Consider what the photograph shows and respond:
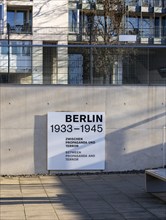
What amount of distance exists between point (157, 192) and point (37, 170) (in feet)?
17.0

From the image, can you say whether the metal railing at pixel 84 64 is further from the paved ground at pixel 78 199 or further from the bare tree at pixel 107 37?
the paved ground at pixel 78 199

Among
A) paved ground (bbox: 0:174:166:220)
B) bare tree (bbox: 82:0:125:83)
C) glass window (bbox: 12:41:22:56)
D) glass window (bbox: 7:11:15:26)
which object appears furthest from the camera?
glass window (bbox: 7:11:15:26)

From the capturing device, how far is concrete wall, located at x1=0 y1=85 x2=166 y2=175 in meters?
15.6

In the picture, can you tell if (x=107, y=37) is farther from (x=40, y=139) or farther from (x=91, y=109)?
(x=40, y=139)

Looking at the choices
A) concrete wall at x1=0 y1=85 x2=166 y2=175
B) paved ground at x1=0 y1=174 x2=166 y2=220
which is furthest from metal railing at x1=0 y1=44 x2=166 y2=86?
paved ground at x1=0 y1=174 x2=166 y2=220

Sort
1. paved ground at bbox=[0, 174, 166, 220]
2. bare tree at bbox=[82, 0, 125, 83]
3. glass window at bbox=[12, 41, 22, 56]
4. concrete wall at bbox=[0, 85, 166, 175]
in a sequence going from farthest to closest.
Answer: bare tree at bbox=[82, 0, 125, 83], glass window at bbox=[12, 41, 22, 56], concrete wall at bbox=[0, 85, 166, 175], paved ground at bbox=[0, 174, 166, 220]

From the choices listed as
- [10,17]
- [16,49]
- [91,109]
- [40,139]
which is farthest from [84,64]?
[10,17]

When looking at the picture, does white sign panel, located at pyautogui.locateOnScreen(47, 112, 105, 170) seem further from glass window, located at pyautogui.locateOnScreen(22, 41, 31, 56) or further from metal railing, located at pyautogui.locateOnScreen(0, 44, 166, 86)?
glass window, located at pyautogui.locateOnScreen(22, 41, 31, 56)

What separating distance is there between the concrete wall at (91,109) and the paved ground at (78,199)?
1.01 metres

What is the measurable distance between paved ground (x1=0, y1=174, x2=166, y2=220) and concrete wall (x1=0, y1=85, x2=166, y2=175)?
1.01 metres

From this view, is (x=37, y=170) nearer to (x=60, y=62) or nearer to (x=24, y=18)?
(x=60, y=62)

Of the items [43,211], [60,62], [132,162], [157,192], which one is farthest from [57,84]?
[43,211]

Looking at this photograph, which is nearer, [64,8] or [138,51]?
[138,51]

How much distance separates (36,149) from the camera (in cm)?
1568
